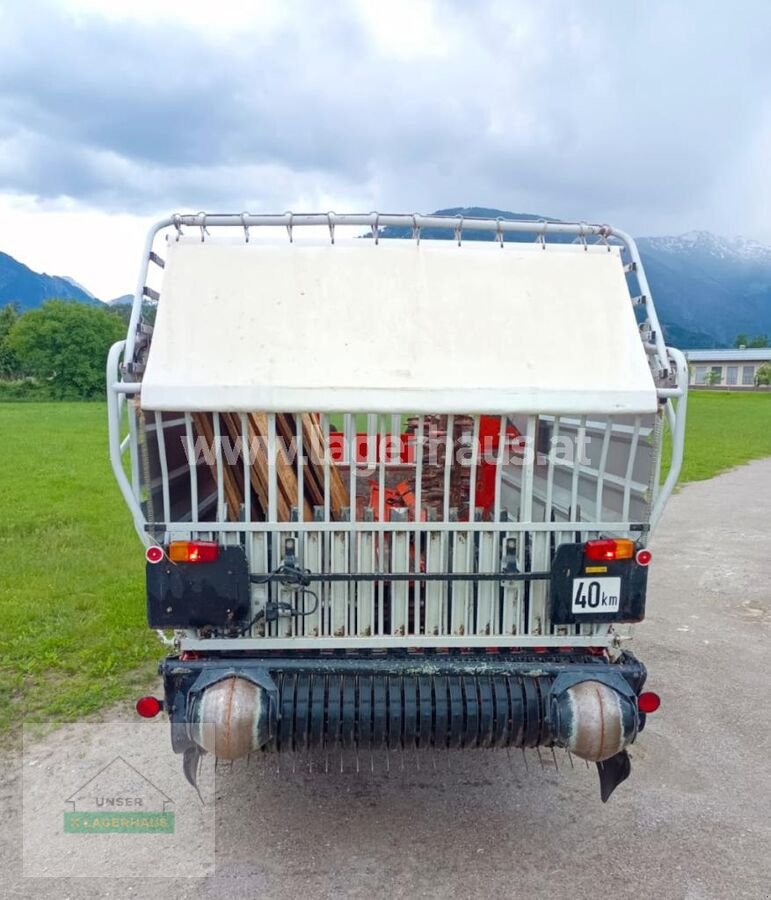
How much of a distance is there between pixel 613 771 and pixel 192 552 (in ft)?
7.11

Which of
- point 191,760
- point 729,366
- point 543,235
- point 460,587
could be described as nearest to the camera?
point 191,760

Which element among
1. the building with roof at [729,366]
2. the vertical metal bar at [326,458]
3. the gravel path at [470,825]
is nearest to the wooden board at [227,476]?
the vertical metal bar at [326,458]

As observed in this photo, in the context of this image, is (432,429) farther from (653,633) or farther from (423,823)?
(653,633)

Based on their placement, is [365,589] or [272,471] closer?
[272,471]

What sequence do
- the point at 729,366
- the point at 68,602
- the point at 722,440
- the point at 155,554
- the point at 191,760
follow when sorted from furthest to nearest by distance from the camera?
the point at 729,366
the point at 722,440
the point at 68,602
the point at 191,760
the point at 155,554

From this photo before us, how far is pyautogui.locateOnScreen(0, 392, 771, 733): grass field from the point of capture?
4.74 metres

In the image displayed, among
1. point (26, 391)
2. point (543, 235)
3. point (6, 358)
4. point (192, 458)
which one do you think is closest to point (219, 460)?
point (192, 458)

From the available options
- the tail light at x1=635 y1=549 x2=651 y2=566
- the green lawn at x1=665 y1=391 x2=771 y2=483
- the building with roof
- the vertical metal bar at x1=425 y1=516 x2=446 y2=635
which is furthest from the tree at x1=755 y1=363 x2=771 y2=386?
the vertical metal bar at x1=425 y1=516 x2=446 y2=635

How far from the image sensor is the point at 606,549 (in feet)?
10.3

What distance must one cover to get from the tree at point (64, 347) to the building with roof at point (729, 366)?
60.8 metres

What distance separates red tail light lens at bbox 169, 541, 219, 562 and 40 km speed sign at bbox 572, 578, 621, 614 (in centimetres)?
159

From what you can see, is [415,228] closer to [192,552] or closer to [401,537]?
[401,537]

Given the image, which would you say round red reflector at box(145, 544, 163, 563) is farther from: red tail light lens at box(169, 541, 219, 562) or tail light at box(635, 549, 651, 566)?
tail light at box(635, 549, 651, 566)

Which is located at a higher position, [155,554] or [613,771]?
[155,554]
